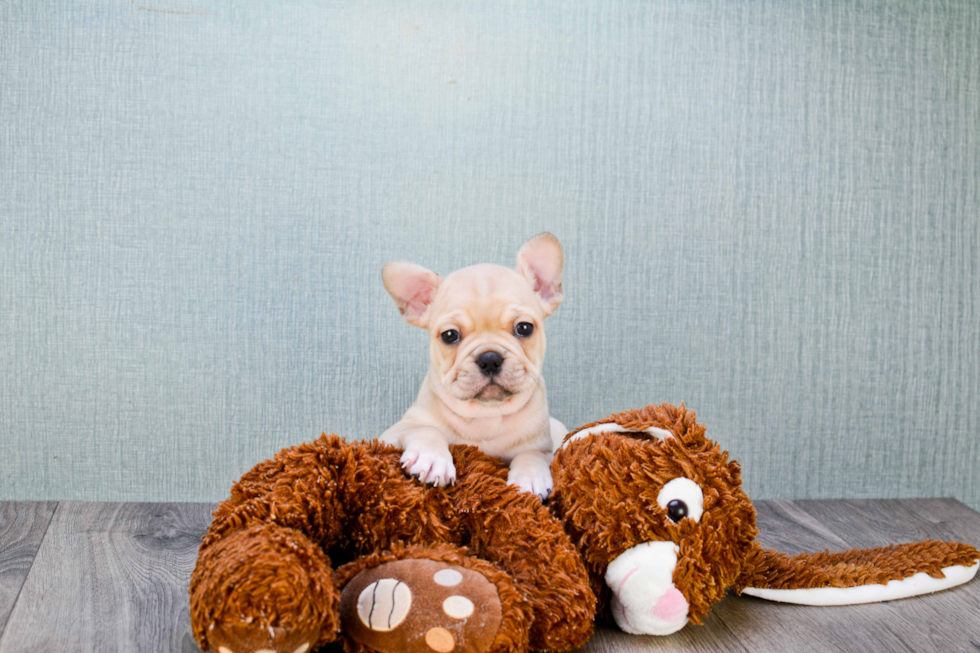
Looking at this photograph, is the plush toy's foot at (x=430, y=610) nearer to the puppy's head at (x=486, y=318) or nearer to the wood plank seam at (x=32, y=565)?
the puppy's head at (x=486, y=318)

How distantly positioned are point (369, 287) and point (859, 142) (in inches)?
49.5

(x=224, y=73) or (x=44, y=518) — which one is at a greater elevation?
(x=224, y=73)

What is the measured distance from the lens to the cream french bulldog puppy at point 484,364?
1.14 m

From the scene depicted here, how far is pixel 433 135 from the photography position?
1.72 m

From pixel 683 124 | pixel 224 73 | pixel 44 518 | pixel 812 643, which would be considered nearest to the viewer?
pixel 812 643

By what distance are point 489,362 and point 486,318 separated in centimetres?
8

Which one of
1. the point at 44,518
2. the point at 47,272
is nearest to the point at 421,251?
the point at 47,272

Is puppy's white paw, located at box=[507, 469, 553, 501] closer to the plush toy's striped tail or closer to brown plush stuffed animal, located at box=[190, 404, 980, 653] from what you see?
brown plush stuffed animal, located at box=[190, 404, 980, 653]

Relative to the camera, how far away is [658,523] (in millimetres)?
1022

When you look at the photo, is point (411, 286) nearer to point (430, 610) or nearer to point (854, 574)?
point (430, 610)

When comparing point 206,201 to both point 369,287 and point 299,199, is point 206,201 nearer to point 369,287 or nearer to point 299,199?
point 299,199

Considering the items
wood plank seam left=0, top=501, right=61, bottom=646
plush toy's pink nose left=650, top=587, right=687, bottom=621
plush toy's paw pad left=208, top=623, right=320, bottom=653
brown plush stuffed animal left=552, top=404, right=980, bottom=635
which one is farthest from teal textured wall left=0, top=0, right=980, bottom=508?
plush toy's paw pad left=208, top=623, right=320, bottom=653

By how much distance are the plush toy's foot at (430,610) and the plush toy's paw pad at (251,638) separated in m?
0.10

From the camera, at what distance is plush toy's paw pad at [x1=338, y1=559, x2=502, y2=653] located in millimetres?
873
